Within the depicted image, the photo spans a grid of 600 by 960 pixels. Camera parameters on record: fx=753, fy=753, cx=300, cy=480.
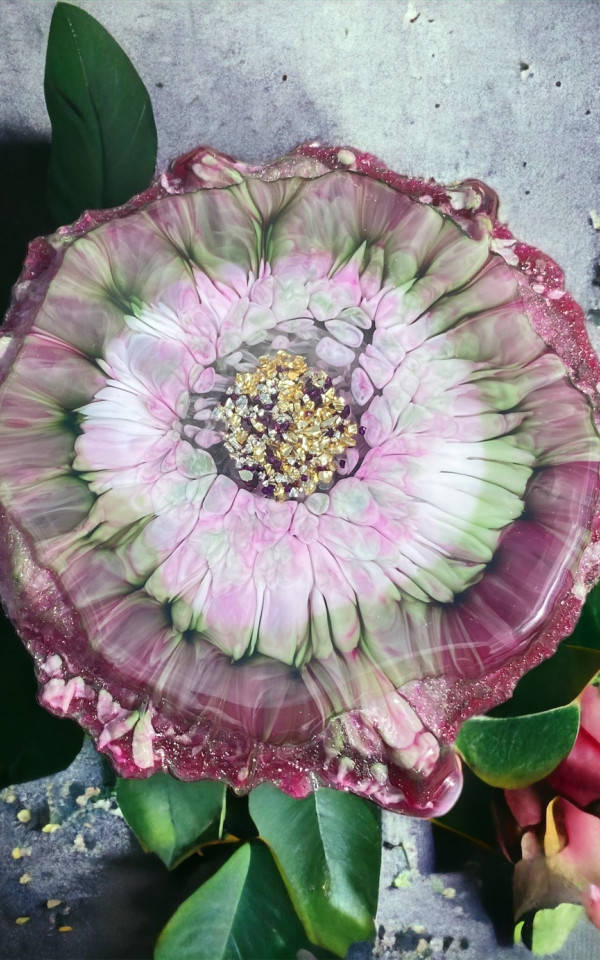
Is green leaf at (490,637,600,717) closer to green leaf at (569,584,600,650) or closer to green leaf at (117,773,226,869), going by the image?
green leaf at (569,584,600,650)

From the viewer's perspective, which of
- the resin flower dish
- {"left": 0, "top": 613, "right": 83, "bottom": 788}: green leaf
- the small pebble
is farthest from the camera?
the small pebble

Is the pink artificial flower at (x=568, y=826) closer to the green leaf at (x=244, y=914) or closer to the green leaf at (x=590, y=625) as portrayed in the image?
the green leaf at (x=590, y=625)

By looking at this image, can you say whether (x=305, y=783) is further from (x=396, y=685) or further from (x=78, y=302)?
(x=78, y=302)

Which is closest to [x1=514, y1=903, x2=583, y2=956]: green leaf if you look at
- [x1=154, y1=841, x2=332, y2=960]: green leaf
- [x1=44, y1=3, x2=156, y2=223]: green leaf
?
[x1=154, y1=841, x2=332, y2=960]: green leaf

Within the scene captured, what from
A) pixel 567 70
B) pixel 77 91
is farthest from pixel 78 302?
pixel 567 70

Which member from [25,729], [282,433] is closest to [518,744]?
[282,433]

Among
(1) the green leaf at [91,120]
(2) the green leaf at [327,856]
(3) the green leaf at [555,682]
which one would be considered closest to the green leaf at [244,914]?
(2) the green leaf at [327,856]

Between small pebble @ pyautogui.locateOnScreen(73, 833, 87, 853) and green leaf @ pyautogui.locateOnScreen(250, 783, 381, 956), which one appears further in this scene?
small pebble @ pyautogui.locateOnScreen(73, 833, 87, 853)
